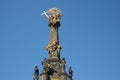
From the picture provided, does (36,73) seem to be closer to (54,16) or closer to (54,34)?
(54,34)

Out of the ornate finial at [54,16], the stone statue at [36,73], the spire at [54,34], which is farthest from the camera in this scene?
the ornate finial at [54,16]

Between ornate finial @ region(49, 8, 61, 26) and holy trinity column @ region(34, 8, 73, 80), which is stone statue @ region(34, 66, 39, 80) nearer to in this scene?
holy trinity column @ region(34, 8, 73, 80)

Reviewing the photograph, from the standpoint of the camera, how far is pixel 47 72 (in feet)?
239

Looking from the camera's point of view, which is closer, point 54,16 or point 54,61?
point 54,61

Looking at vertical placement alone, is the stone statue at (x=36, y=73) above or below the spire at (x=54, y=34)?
below

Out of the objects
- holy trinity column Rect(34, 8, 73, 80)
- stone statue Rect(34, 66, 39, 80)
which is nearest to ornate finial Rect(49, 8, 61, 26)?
holy trinity column Rect(34, 8, 73, 80)

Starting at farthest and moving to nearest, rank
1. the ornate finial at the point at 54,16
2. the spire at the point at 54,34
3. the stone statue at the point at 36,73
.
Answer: the ornate finial at the point at 54,16 < the spire at the point at 54,34 < the stone statue at the point at 36,73

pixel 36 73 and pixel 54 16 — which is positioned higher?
pixel 54 16

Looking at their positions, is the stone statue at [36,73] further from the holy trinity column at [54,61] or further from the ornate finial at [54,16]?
the ornate finial at [54,16]

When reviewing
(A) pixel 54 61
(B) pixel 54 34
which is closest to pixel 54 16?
(B) pixel 54 34

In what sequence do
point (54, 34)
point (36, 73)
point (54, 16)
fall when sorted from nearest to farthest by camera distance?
point (36, 73), point (54, 34), point (54, 16)

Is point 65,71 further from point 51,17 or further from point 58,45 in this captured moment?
point 51,17

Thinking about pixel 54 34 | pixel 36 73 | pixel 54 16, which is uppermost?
pixel 54 16

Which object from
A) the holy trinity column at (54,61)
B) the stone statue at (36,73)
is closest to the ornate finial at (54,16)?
the holy trinity column at (54,61)
